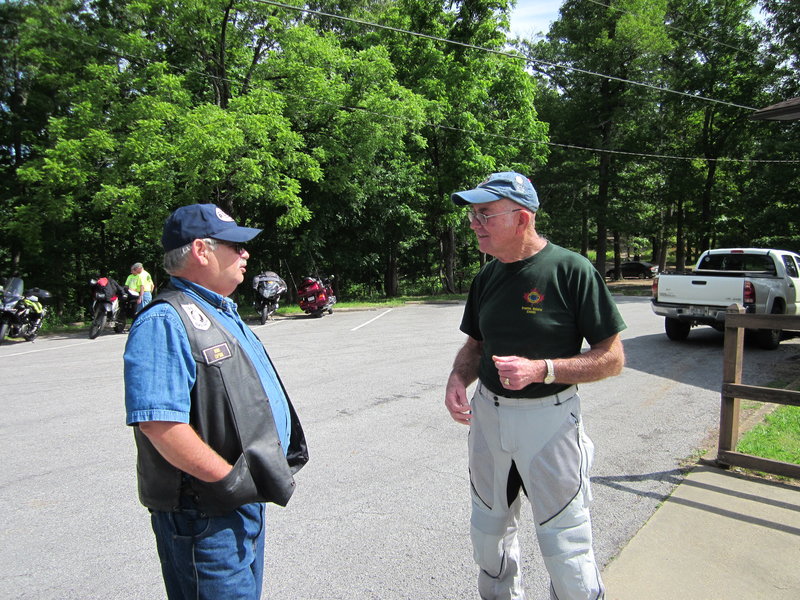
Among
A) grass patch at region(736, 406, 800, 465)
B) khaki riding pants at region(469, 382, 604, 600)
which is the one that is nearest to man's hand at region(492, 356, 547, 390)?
khaki riding pants at region(469, 382, 604, 600)

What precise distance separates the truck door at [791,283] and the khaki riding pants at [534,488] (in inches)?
385

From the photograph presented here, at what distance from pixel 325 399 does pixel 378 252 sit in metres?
18.3

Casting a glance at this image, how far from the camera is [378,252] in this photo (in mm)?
24734

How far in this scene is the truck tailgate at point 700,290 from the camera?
9602mm

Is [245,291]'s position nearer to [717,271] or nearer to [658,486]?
[717,271]

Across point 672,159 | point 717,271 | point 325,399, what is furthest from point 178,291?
point 672,159

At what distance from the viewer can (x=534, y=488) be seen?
2.30m

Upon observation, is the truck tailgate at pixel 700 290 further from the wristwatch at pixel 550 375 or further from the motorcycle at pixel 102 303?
the motorcycle at pixel 102 303

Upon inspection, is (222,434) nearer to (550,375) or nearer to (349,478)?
(550,375)

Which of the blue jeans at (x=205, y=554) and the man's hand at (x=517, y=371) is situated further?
the man's hand at (x=517, y=371)

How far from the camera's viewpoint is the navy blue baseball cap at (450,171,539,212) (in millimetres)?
2420

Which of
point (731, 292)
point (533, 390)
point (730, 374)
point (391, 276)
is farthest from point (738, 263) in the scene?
point (391, 276)

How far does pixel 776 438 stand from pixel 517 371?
4160 mm

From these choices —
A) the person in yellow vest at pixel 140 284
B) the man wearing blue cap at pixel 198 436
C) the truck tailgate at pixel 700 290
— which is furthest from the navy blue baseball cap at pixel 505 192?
the person in yellow vest at pixel 140 284
